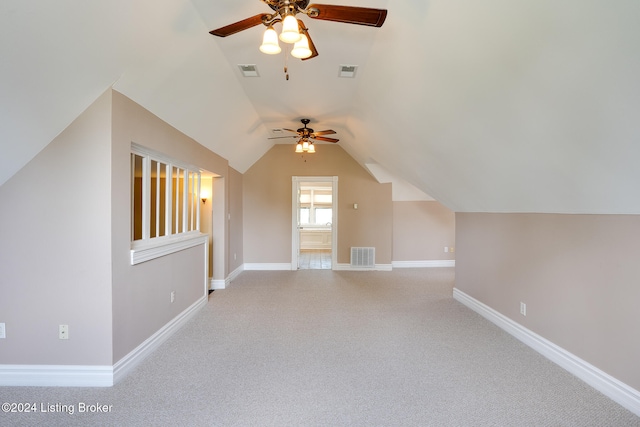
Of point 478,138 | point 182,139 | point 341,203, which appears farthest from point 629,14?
point 341,203

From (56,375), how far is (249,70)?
122 inches

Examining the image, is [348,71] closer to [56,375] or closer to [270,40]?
[270,40]

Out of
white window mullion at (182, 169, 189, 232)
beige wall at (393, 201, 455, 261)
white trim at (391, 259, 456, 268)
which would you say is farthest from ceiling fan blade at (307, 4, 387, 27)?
white trim at (391, 259, 456, 268)

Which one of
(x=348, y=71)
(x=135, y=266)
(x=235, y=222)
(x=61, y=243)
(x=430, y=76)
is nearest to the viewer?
(x=61, y=243)

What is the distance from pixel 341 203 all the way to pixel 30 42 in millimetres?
5689

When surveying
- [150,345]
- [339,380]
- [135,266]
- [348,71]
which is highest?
[348,71]

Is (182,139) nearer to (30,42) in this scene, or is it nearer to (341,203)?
(30,42)

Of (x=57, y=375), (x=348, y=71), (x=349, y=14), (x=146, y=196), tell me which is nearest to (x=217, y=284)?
(x=146, y=196)

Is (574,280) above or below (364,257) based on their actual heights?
above

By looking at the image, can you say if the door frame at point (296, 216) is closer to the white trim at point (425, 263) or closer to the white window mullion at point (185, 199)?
the white trim at point (425, 263)

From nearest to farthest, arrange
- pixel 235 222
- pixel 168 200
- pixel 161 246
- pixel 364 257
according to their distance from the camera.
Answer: pixel 161 246 → pixel 168 200 → pixel 235 222 → pixel 364 257

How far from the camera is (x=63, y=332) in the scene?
7.63 feet

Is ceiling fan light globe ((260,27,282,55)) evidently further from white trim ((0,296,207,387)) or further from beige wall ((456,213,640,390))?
beige wall ((456,213,640,390))

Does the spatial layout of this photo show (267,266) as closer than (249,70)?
No
